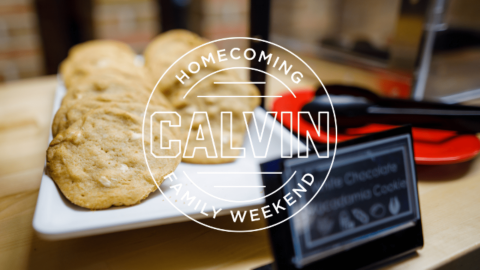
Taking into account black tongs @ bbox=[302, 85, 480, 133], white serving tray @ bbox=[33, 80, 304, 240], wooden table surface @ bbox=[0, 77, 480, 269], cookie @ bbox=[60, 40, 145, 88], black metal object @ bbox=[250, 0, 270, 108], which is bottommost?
wooden table surface @ bbox=[0, 77, 480, 269]

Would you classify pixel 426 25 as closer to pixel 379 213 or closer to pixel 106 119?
pixel 379 213

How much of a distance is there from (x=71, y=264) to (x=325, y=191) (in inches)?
Result: 13.3

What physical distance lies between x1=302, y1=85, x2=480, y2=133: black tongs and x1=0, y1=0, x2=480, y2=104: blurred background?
0.58 feet

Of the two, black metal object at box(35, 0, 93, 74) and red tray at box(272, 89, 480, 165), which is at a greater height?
black metal object at box(35, 0, 93, 74)

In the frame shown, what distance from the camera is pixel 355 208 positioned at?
1.29 ft

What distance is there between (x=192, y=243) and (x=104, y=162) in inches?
6.6

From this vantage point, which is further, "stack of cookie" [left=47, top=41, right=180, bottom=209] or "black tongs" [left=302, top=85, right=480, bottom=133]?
"black tongs" [left=302, top=85, right=480, bottom=133]

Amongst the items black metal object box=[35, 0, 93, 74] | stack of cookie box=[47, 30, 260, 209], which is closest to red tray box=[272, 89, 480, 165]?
stack of cookie box=[47, 30, 260, 209]

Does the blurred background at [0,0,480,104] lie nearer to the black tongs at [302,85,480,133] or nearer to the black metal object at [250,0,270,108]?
the black metal object at [250,0,270,108]

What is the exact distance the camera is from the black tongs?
63cm

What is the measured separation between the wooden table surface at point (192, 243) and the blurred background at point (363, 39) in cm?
32

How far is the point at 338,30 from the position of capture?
107 cm

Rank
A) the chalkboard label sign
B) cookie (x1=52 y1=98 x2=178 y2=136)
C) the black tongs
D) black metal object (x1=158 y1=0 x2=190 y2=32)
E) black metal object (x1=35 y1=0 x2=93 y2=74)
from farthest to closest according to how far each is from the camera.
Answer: black metal object (x1=158 y1=0 x2=190 y2=32) → black metal object (x1=35 y1=0 x2=93 y2=74) → the black tongs → cookie (x1=52 y1=98 x2=178 y2=136) → the chalkboard label sign

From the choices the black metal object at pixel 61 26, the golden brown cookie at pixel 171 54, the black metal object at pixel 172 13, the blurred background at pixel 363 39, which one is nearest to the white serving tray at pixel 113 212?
the golden brown cookie at pixel 171 54
